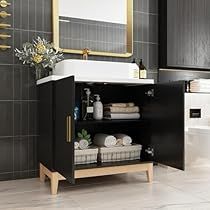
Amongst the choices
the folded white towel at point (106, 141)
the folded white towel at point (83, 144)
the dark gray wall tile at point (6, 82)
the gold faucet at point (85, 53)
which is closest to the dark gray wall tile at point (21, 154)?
the dark gray wall tile at point (6, 82)

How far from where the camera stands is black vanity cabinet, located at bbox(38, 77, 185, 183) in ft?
6.56

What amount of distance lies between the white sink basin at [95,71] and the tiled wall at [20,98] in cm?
37

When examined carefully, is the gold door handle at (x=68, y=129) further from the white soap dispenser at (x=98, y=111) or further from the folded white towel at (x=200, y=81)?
the folded white towel at (x=200, y=81)

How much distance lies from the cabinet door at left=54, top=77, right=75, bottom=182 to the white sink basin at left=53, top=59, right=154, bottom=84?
0.67 feet

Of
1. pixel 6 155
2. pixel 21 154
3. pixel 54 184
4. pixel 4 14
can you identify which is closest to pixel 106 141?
pixel 54 184

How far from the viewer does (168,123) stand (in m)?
2.38

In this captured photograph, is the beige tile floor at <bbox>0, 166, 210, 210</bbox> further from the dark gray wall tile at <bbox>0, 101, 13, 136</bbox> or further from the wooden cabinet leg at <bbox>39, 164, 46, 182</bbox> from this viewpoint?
the dark gray wall tile at <bbox>0, 101, 13, 136</bbox>

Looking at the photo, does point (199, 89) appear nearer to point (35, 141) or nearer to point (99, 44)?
point (99, 44)

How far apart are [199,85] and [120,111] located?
1139 millimetres

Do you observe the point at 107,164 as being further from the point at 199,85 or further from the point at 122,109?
the point at 199,85

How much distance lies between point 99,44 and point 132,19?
1.48 feet

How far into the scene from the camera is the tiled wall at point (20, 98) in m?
2.59

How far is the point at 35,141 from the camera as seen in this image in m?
2.71

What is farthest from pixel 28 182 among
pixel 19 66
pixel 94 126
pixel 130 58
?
pixel 130 58
